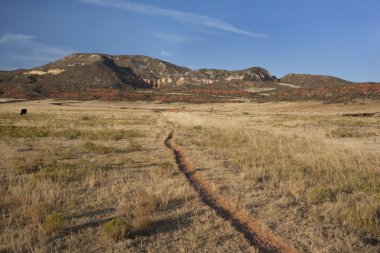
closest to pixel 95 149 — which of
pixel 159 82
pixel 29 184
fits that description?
pixel 29 184

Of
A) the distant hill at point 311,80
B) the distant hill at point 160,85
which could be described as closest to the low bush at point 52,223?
the distant hill at point 160,85

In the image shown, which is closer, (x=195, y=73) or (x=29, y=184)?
(x=29, y=184)

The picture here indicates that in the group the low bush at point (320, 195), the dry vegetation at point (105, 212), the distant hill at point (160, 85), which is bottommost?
the dry vegetation at point (105, 212)

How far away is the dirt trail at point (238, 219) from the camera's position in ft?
19.1

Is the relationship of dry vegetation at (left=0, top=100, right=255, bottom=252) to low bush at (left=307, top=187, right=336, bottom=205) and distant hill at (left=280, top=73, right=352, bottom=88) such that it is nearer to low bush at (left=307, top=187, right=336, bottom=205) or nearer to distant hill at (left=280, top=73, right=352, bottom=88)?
low bush at (left=307, top=187, right=336, bottom=205)

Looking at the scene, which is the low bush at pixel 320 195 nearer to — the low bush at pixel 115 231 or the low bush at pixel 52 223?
the low bush at pixel 115 231

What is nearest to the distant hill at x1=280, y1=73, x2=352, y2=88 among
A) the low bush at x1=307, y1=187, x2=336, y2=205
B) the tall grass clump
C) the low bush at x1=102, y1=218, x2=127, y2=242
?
the tall grass clump

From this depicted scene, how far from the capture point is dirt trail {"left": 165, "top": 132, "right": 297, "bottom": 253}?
5.83 meters

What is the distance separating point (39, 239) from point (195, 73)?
7407 inches

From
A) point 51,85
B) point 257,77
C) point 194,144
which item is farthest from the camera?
point 257,77

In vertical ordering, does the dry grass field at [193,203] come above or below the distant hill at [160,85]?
below

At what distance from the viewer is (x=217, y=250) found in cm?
560

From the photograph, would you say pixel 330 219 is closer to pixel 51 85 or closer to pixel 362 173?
pixel 362 173

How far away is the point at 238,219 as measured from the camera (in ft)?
23.0
